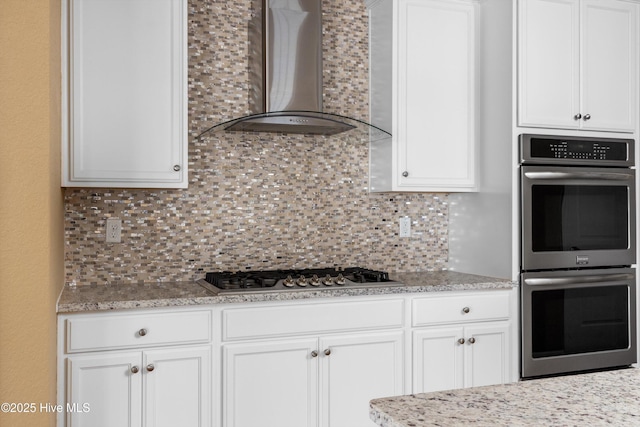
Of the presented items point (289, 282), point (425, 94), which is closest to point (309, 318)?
point (289, 282)

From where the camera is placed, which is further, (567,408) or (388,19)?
(388,19)

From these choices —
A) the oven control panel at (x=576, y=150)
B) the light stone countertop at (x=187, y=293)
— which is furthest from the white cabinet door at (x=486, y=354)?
the oven control panel at (x=576, y=150)

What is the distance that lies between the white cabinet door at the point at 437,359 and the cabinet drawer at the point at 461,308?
0.05 m

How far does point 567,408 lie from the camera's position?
107cm

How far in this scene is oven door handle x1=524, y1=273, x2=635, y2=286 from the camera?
302cm

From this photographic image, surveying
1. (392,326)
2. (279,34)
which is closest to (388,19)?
(279,34)

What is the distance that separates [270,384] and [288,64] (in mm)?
1533

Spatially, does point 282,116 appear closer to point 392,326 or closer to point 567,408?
point 392,326

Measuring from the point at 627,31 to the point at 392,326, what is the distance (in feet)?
6.90

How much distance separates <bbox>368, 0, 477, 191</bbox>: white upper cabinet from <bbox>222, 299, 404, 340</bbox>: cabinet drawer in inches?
27.7

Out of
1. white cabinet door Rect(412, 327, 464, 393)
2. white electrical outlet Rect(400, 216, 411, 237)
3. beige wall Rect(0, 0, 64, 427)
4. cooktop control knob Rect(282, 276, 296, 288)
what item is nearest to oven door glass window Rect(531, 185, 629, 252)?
white cabinet door Rect(412, 327, 464, 393)

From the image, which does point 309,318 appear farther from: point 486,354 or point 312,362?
point 486,354

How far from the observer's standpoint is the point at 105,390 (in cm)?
235

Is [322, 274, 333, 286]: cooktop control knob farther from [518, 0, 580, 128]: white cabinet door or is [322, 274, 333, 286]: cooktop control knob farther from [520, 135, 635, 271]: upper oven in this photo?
[518, 0, 580, 128]: white cabinet door
